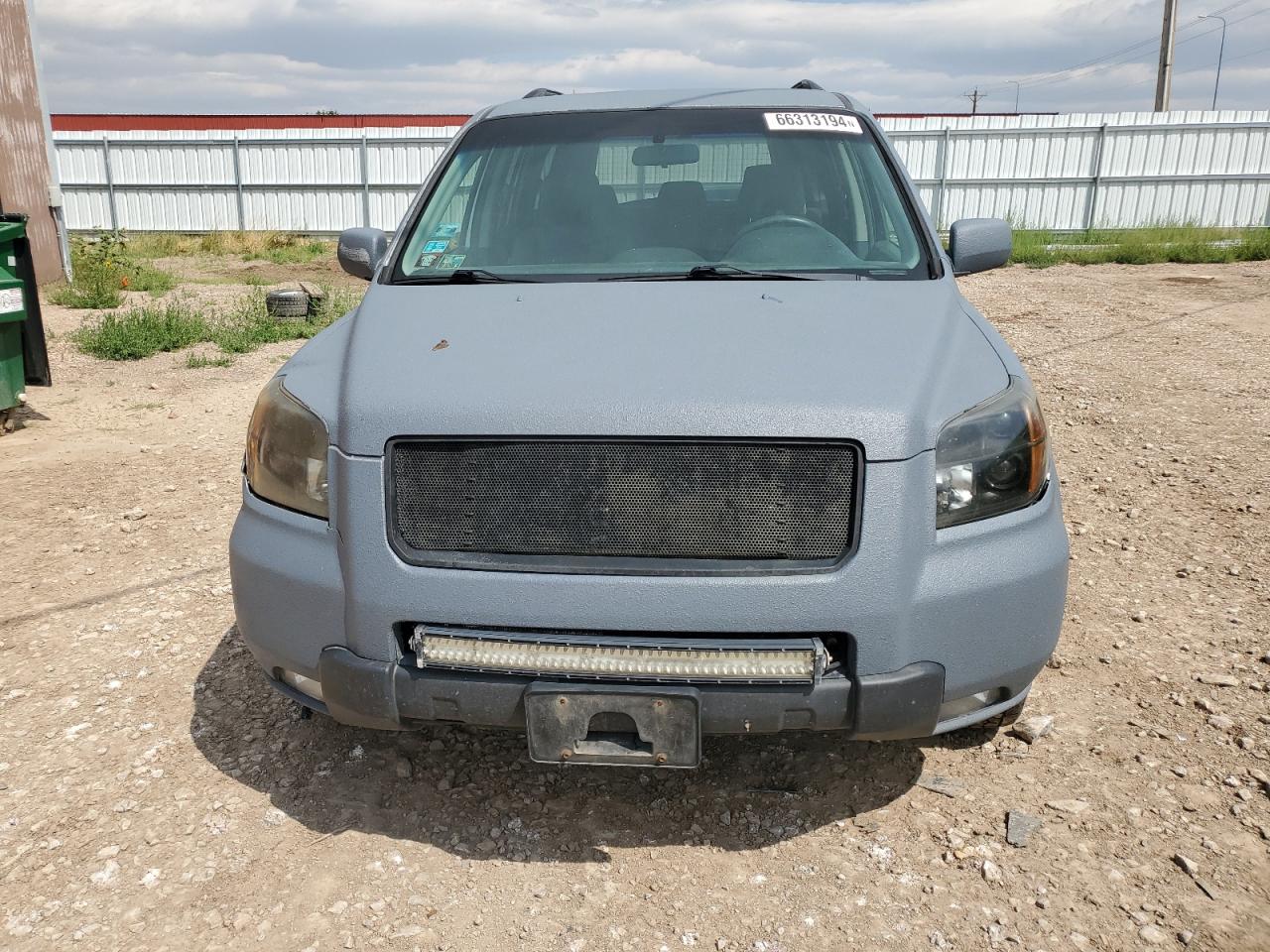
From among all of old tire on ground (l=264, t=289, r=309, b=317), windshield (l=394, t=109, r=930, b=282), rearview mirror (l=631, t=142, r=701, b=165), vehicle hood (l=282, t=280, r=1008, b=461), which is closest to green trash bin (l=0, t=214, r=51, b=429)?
windshield (l=394, t=109, r=930, b=282)

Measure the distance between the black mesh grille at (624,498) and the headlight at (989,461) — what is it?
0.83 ft

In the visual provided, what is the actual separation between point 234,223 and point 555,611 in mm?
23973

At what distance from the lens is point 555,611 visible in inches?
87.7

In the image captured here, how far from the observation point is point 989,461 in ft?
7.68

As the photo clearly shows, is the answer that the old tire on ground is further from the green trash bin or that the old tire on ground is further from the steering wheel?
the steering wheel

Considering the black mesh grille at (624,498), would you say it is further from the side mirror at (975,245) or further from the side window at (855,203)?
the side mirror at (975,245)

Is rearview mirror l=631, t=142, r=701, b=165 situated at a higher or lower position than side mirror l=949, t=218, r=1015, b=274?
higher

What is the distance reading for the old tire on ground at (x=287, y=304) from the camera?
1065 cm

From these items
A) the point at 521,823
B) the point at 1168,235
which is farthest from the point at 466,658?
the point at 1168,235

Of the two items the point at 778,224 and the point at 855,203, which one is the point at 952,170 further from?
the point at 778,224

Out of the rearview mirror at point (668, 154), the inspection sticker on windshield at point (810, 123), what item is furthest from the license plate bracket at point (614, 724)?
the inspection sticker on windshield at point (810, 123)

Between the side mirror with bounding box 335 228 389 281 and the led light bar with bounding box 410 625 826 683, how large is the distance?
186 centimetres

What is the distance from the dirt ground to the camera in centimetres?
229

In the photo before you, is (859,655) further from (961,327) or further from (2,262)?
(2,262)
